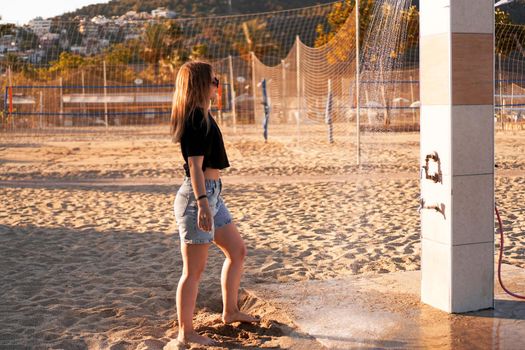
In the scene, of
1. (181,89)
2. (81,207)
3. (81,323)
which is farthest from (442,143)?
(81,207)

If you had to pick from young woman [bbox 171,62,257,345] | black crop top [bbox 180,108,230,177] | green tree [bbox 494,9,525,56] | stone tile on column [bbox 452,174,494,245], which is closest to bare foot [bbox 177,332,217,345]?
young woman [bbox 171,62,257,345]

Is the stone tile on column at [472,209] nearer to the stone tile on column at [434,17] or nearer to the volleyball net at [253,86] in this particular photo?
the stone tile on column at [434,17]

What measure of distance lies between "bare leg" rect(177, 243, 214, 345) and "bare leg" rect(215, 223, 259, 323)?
0.50 ft

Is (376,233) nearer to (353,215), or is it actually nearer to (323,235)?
(323,235)

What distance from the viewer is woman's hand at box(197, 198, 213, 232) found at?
3156 mm

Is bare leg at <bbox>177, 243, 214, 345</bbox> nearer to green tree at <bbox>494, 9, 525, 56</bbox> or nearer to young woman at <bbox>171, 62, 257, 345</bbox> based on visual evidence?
young woman at <bbox>171, 62, 257, 345</bbox>

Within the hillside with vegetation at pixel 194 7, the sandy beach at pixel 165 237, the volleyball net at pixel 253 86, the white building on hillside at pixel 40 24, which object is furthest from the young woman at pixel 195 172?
the hillside with vegetation at pixel 194 7

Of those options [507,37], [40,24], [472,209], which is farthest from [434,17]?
[40,24]

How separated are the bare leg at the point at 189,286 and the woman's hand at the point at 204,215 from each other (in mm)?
163

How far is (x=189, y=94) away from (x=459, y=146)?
51.5 inches

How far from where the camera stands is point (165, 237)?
250 inches

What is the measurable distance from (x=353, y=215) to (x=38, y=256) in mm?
3019

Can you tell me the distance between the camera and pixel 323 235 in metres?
6.28

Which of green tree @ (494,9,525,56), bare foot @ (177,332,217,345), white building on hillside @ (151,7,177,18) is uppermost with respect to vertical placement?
white building on hillside @ (151,7,177,18)
